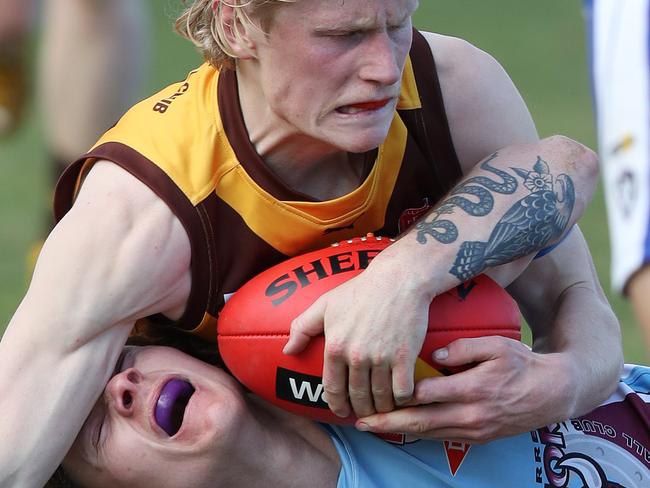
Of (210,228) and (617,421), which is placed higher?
(210,228)

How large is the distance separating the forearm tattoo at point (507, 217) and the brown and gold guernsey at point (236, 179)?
0.21 metres

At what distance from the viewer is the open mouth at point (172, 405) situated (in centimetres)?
328

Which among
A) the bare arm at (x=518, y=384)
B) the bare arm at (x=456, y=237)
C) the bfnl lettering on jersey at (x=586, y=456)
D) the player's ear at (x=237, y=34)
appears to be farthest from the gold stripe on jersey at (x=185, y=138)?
the bfnl lettering on jersey at (x=586, y=456)

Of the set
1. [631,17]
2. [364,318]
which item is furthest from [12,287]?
[631,17]

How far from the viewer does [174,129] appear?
3293mm

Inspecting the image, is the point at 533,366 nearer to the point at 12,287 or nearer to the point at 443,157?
the point at 443,157

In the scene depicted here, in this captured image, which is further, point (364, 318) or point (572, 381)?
point (572, 381)

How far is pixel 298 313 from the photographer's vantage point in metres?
3.10

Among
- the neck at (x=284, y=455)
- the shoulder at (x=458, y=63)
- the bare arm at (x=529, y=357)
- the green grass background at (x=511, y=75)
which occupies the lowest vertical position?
the green grass background at (x=511, y=75)

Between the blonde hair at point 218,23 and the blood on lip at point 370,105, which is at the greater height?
the blonde hair at point 218,23

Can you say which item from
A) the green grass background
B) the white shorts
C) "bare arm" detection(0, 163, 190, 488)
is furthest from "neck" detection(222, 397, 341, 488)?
the green grass background

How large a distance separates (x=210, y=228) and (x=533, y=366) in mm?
802

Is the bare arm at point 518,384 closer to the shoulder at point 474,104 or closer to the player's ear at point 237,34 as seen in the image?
the shoulder at point 474,104

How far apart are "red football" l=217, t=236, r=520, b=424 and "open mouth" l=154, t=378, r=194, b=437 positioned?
0.14 metres
